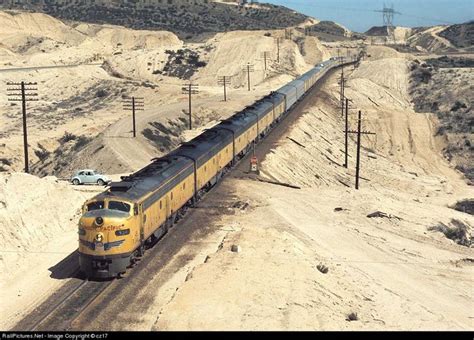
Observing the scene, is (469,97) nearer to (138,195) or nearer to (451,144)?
(451,144)

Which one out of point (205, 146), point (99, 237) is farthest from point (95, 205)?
point (205, 146)

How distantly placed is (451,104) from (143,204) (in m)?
92.8

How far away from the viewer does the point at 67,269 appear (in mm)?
26875

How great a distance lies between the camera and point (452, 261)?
33.8 meters

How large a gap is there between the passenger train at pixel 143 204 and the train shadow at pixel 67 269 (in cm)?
138

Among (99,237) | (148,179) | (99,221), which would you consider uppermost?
(148,179)

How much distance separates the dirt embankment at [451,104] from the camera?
281 feet

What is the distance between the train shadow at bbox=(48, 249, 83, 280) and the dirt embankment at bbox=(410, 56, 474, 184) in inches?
2353

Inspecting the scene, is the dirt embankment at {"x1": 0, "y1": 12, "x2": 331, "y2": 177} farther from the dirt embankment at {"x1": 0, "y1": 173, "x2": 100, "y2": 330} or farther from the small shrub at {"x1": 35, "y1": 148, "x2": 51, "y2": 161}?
the dirt embankment at {"x1": 0, "y1": 173, "x2": 100, "y2": 330}

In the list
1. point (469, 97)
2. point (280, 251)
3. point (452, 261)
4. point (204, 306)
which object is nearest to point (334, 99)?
point (469, 97)

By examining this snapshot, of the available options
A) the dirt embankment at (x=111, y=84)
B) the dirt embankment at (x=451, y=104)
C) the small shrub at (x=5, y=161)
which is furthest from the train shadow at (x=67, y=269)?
the dirt embankment at (x=451, y=104)

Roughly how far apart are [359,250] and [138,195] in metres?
13.8

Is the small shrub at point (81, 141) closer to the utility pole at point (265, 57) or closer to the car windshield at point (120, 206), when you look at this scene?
the car windshield at point (120, 206)

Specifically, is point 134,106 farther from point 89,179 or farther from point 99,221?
point 99,221
